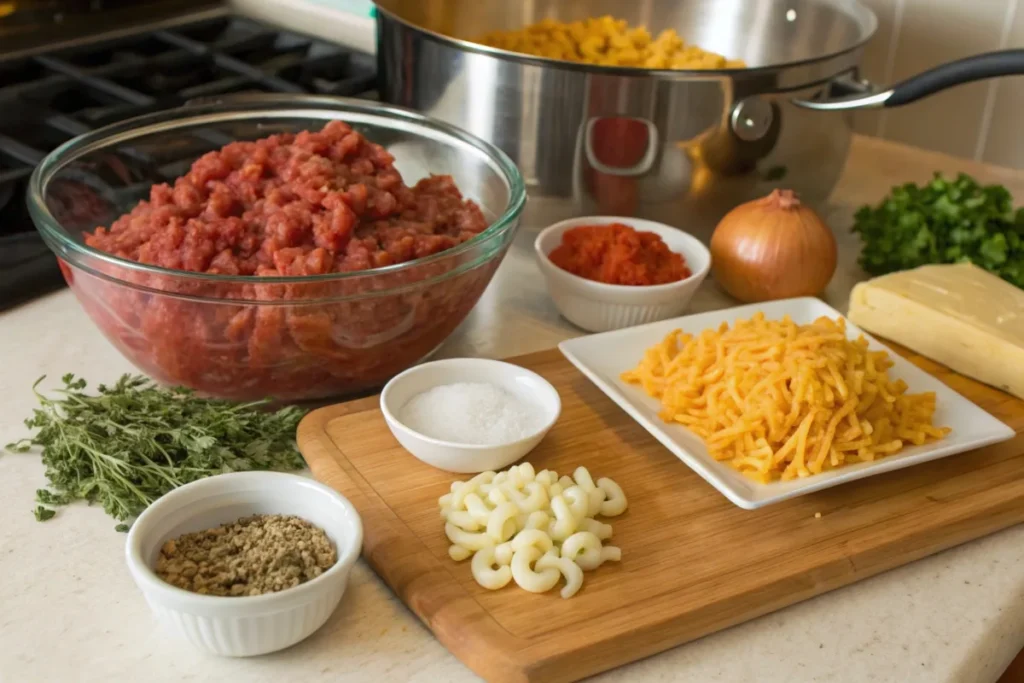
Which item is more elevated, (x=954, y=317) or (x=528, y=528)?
(x=954, y=317)

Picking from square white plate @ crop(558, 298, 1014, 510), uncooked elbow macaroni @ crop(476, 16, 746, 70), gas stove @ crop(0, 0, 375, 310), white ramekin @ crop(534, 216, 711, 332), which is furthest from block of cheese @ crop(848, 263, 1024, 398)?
gas stove @ crop(0, 0, 375, 310)

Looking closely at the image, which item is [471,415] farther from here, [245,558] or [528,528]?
[245,558]

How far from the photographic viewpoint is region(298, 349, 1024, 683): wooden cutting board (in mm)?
1072

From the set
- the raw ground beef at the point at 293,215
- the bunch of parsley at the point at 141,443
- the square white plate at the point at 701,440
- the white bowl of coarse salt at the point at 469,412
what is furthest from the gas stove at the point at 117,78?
the square white plate at the point at 701,440

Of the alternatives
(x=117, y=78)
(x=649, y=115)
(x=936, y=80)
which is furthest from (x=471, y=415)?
(x=117, y=78)

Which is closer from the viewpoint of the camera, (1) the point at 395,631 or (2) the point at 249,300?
(1) the point at 395,631

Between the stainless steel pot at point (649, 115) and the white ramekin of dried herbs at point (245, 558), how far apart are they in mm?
792

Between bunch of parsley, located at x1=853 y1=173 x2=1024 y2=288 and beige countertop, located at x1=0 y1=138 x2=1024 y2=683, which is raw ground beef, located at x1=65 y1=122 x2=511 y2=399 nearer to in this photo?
beige countertop, located at x1=0 y1=138 x2=1024 y2=683

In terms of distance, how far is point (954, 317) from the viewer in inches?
61.7

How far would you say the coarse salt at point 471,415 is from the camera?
4.33 ft

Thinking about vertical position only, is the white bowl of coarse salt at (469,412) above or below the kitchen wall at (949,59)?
below

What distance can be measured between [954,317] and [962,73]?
0.37 meters

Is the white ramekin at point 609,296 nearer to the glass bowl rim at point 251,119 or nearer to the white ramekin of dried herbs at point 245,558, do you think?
the glass bowl rim at point 251,119

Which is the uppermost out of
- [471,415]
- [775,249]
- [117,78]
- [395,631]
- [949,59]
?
[949,59]
